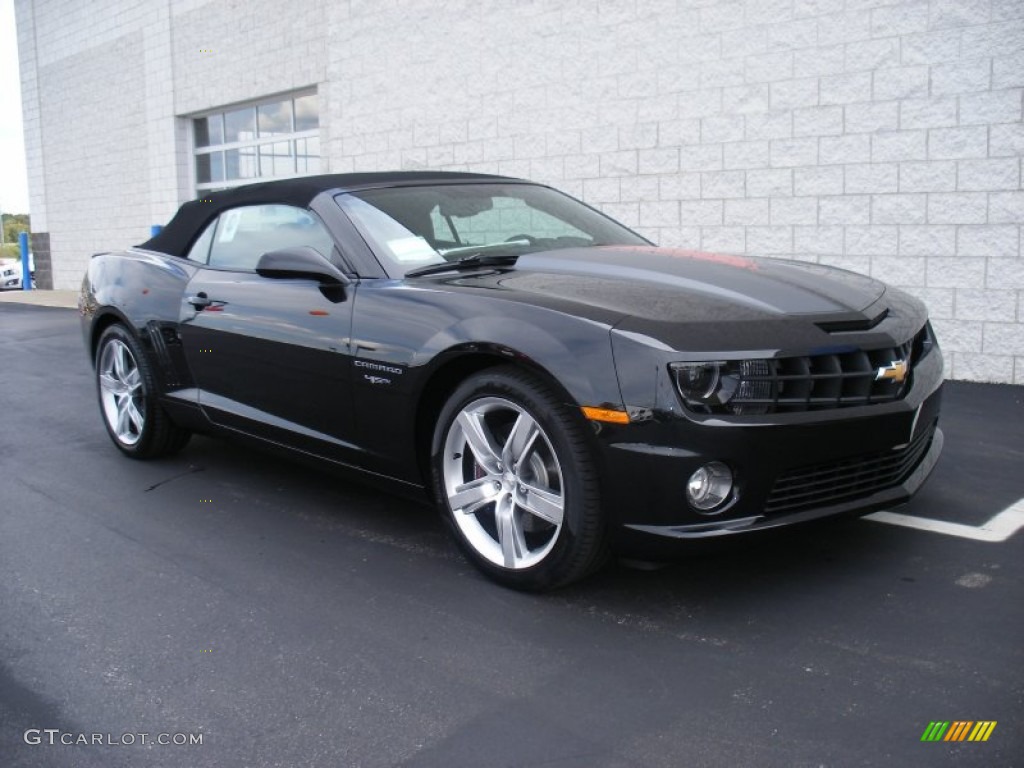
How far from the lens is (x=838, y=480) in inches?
120

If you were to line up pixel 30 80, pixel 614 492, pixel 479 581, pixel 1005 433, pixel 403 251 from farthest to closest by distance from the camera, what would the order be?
1. pixel 30 80
2. pixel 1005 433
3. pixel 403 251
4. pixel 479 581
5. pixel 614 492

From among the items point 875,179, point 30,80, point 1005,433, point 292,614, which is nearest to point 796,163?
point 875,179

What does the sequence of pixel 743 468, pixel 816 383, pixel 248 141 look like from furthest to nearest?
pixel 248 141
pixel 816 383
pixel 743 468

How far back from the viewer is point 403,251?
382 centimetres

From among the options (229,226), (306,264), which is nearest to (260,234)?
(229,226)

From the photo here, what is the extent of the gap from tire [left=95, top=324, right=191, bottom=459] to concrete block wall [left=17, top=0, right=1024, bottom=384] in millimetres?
5034

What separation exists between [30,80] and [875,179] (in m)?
18.9

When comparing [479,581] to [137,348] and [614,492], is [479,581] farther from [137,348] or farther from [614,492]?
[137,348]

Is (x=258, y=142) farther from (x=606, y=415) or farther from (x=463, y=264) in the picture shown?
(x=606, y=415)

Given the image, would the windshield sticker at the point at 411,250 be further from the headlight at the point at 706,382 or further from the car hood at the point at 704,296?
the headlight at the point at 706,382

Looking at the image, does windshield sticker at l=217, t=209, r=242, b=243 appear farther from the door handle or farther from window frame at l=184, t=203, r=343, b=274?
the door handle

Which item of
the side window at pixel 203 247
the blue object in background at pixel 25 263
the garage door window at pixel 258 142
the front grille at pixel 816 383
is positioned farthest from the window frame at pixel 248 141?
the front grille at pixel 816 383

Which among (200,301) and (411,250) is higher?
(411,250)

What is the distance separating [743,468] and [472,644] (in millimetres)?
956
